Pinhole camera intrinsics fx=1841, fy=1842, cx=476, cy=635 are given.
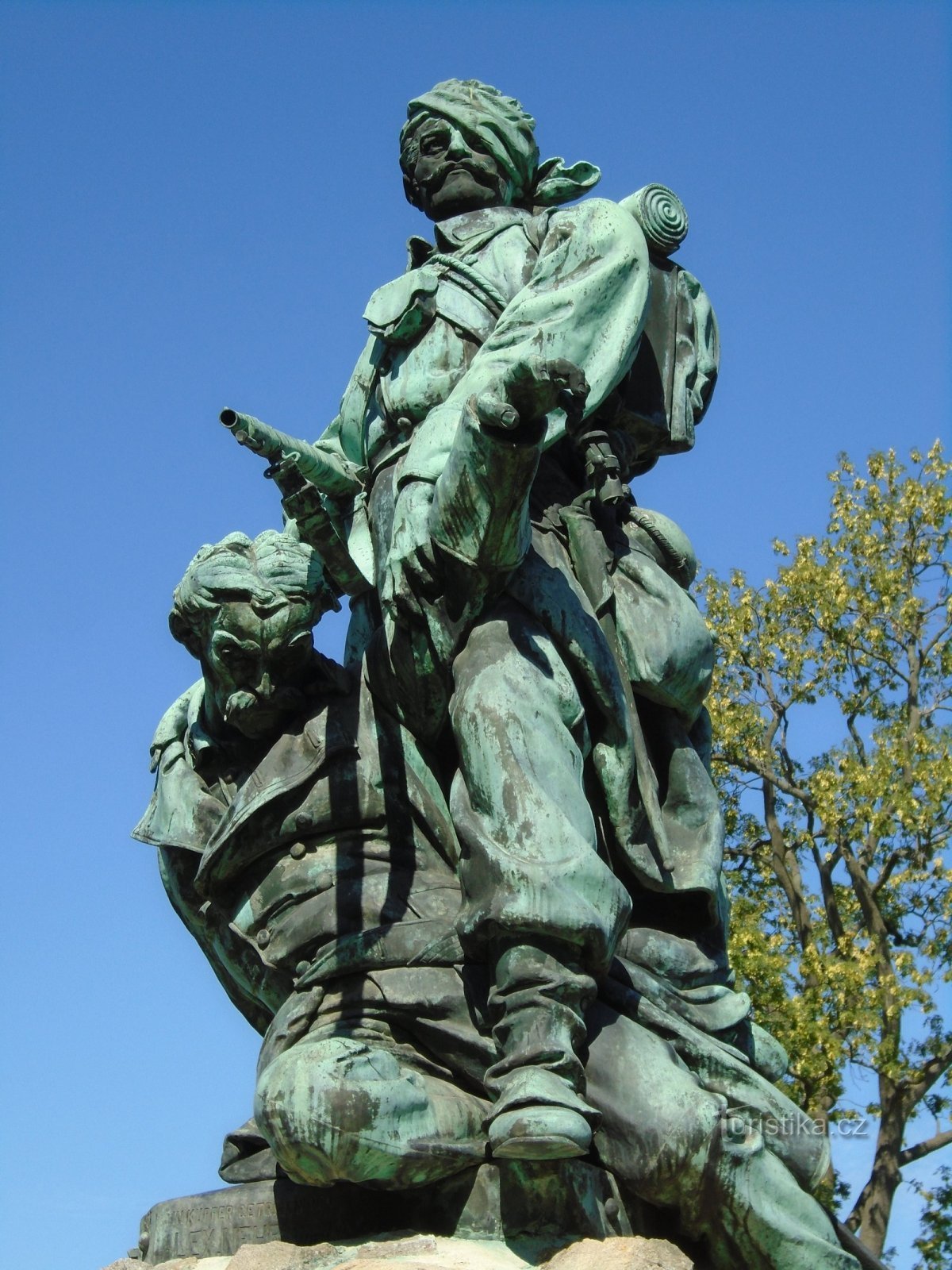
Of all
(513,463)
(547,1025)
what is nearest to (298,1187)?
(547,1025)

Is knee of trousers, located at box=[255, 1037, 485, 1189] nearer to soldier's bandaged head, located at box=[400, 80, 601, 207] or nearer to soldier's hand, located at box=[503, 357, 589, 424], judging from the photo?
soldier's hand, located at box=[503, 357, 589, 424]

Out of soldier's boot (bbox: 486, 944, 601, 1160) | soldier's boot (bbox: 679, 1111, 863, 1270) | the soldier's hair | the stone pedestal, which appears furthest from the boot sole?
the soldier's hair

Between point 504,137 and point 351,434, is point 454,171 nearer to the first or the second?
point 504,137

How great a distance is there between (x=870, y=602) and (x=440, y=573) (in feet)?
41.7

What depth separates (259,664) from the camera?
4469mm

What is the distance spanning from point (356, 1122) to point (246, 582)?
4.59 feet

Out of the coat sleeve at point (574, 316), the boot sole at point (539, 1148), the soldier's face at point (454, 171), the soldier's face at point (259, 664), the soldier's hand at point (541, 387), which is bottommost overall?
the boot sole at point (539, 1148)

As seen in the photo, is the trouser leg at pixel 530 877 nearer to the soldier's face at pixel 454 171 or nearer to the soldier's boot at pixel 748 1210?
the soldier's boot at pixel 748 1210

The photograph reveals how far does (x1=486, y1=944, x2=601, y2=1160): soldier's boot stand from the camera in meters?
3.47

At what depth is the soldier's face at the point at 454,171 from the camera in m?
5.05

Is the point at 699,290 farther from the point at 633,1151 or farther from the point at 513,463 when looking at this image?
the point at 633,1151

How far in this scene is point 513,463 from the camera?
3943mm

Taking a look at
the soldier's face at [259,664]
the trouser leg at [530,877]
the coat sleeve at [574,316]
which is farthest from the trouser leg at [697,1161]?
the coat sleeve at [574,316]

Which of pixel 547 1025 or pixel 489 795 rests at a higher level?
pixel 489 795
